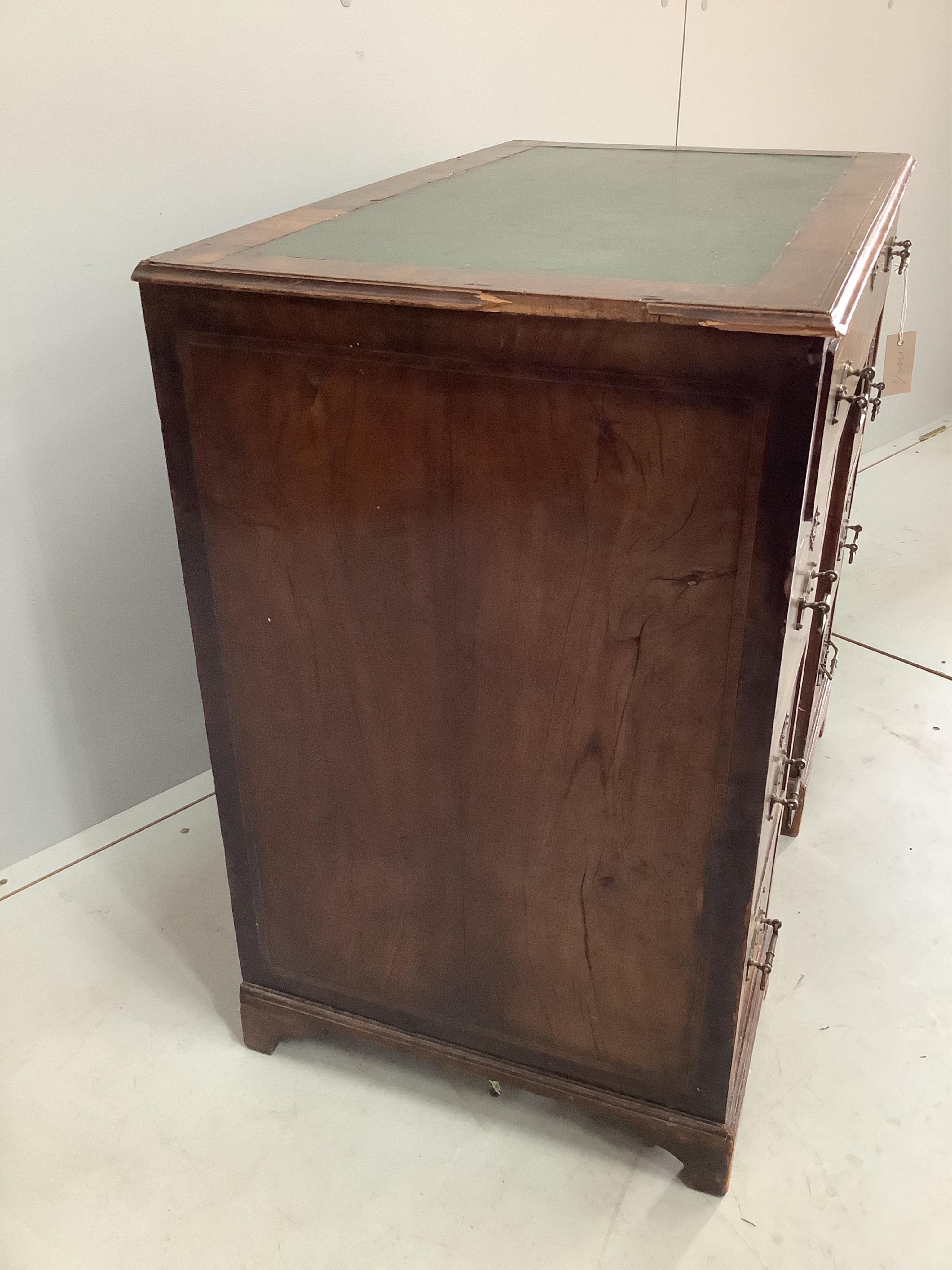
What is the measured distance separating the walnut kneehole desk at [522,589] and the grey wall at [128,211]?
340 mm

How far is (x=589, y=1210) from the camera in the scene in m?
1.16

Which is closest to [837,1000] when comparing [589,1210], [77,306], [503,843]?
[589,1210]

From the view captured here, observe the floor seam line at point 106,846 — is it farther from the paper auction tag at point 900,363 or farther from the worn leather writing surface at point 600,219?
the paper auction tag at point 900,363

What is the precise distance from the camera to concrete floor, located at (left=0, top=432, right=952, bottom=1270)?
113 centimetres

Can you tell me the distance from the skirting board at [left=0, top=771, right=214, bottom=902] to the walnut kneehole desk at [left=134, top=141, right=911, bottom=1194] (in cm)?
49

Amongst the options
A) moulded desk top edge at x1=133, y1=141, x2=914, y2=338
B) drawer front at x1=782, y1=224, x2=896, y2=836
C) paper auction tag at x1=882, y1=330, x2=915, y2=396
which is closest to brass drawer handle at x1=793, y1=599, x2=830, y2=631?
drawer front at x1=782, y1=224, x2=896, y2=836

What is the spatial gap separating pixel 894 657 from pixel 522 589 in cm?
142

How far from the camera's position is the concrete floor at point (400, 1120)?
1133mm

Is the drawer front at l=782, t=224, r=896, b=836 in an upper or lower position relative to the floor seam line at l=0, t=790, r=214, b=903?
upper

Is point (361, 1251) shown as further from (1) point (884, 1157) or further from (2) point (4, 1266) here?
(1) point (884, 1157)

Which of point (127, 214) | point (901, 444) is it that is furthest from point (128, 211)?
point (901, 444)

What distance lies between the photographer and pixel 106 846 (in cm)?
169

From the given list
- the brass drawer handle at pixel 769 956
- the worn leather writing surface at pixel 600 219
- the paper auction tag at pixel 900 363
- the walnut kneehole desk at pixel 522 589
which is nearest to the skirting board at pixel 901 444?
the paper auction tag at pixel 900 363

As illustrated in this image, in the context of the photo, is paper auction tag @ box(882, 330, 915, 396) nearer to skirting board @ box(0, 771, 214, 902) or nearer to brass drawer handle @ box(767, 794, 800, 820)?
brass drawer handle @ box(767, 794, 800, 820)
